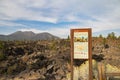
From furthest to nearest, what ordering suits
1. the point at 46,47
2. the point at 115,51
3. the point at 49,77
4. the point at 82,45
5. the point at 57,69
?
the point at 46,47, the point at 115,51, the point at 57,69, the point at 49,77, the point at 82,45

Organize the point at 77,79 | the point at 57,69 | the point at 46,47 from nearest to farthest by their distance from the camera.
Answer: the point at 77,79 → the point at 57,69 → the point at 46,47

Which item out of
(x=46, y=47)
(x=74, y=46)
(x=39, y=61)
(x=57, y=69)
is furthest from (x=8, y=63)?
(x=74, y=46)

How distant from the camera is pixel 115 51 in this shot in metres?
20.4

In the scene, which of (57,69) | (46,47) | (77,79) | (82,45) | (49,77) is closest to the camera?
(82,45)

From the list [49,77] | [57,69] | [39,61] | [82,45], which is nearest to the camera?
[82,45]

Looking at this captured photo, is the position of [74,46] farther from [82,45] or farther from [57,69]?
[57,69]

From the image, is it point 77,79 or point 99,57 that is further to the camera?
point 99,57

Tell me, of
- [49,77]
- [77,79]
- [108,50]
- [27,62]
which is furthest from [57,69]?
[108,50]

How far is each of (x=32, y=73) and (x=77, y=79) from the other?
4081 millimetres

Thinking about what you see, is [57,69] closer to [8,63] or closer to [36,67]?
[36,67]

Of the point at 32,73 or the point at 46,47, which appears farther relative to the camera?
the point at 46,47

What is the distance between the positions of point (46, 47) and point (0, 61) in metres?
5.16

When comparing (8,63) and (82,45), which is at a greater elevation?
(82,45)

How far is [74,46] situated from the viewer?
32.7 ft
